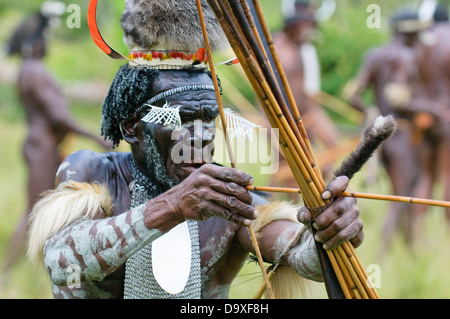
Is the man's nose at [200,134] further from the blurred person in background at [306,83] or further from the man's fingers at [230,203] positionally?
the blurred person in background at [306,83]

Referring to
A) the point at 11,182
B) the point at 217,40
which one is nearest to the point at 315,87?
the point at 11,182

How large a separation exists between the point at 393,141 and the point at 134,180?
5.67 m

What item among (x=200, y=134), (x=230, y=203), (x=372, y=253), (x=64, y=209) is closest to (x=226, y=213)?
(x=230, y=203)

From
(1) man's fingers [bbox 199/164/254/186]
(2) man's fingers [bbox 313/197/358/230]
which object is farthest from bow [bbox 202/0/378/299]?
(1) man's fingers [bbox 199/164/254/186]

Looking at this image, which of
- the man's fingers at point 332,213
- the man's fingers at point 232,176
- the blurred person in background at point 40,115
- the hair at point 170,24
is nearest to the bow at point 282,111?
the man's fingers at point 332,213

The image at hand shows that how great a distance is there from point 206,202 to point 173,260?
54cm

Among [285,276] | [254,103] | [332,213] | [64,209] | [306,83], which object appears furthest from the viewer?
[254,103]

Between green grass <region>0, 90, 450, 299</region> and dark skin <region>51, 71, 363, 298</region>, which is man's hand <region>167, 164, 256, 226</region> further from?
green grass <region>0, 90, 450, 299</region>

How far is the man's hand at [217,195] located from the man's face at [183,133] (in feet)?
1.06

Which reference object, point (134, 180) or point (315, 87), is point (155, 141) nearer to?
point (134, 180)

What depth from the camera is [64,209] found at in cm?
283

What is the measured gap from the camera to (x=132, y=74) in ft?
9.73

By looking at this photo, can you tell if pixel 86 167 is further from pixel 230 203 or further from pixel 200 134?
pixel 230 203
